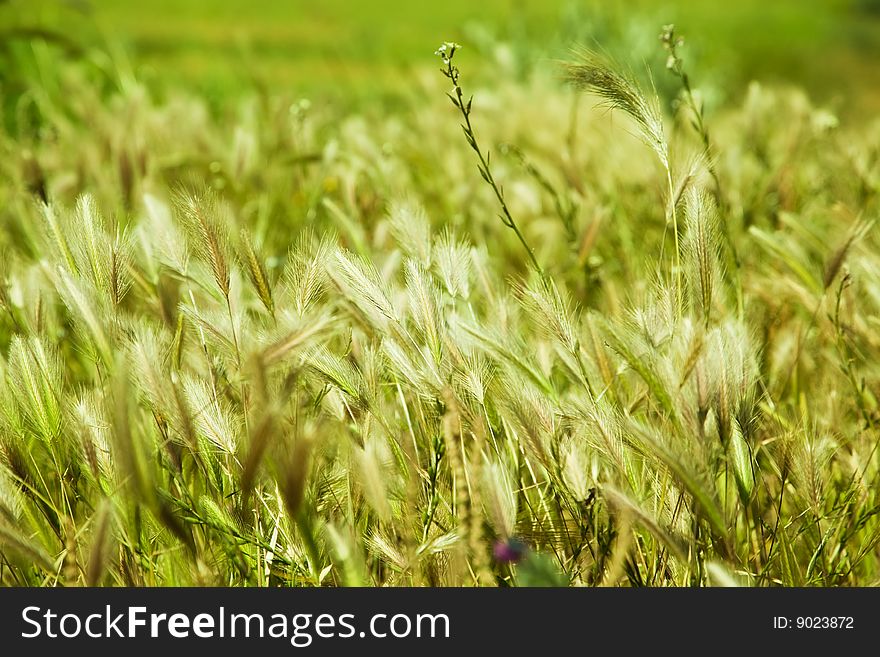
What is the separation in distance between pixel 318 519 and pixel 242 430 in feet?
0.50

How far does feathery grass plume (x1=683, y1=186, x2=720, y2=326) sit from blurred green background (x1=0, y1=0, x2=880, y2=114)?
0.32m

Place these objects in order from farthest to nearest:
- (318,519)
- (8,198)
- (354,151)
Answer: (354,151) < (8,198) < (318,519)

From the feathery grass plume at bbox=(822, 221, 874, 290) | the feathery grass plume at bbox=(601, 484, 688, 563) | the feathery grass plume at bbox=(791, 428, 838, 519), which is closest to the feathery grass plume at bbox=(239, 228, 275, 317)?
the feathery grass plume at bbox=(601, 484, 688, 563)

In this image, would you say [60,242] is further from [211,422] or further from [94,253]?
[211,422]

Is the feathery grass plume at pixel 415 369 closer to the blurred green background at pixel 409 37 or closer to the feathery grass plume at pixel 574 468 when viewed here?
the feathery grass plume at pixel 574 468

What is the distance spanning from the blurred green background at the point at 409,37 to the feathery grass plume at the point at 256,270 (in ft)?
1.90

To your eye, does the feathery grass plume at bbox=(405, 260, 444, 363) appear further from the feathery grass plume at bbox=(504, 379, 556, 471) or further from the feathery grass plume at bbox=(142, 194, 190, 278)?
the feathery grass plume at bbox=(142, 194, 190, 278)

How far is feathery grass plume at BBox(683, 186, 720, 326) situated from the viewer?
97 cm

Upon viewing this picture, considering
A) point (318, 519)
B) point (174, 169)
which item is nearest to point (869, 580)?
point (318, 519)

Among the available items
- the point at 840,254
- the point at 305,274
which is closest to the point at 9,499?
the point at 305,274

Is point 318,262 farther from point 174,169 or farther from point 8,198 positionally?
point 8,198

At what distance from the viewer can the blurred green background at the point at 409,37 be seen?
141 inches

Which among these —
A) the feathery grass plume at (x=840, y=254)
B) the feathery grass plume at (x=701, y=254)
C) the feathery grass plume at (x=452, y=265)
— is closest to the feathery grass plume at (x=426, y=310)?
the feathery grass plume at (x=452, y=265)
